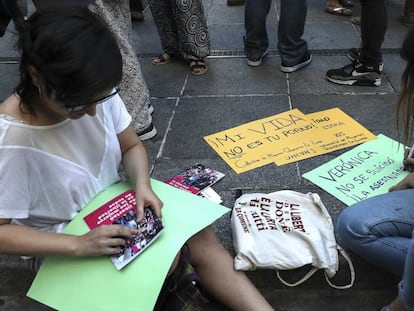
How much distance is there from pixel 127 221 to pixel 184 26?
1.97 meters

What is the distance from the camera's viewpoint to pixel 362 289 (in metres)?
1.64

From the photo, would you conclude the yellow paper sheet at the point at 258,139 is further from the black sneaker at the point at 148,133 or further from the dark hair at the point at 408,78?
the dark hair at the point at 408,78

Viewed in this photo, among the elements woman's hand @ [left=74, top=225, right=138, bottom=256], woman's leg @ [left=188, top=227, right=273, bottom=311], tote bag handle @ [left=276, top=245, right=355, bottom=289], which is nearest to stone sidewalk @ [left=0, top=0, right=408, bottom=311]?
tote bag handle @ [left=276, top=245, right=355, bottom=289]

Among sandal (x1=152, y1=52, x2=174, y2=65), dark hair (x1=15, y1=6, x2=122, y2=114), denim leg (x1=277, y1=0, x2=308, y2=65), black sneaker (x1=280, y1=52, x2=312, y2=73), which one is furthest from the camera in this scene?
sandal (x1=152, y1=52, x2=174, y2=65)

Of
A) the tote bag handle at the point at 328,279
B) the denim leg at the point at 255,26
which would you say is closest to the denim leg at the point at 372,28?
the denim leg at the point at 255,26

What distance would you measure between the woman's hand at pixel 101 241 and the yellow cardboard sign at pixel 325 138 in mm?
1109

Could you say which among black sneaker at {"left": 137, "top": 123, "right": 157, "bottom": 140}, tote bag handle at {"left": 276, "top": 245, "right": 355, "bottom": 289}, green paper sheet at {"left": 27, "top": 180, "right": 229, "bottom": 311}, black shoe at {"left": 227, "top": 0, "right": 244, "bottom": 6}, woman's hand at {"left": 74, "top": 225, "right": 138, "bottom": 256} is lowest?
tote bag handle at {"left": 276, "top": 245, "right": 355, "bottom": 289}

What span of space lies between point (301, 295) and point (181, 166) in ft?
2.93

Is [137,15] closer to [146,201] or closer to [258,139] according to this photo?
[258,139]

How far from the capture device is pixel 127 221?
4.37 ft

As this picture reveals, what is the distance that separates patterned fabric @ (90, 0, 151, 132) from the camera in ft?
7.45

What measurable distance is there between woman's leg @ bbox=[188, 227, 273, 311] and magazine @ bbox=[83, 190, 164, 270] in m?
0.22

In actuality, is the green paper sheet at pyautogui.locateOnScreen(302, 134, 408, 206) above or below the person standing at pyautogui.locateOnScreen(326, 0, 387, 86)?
below

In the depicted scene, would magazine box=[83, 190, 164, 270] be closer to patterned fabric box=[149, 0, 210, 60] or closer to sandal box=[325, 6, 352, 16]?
patterned fabric box=[149, 0, 210, 60]
